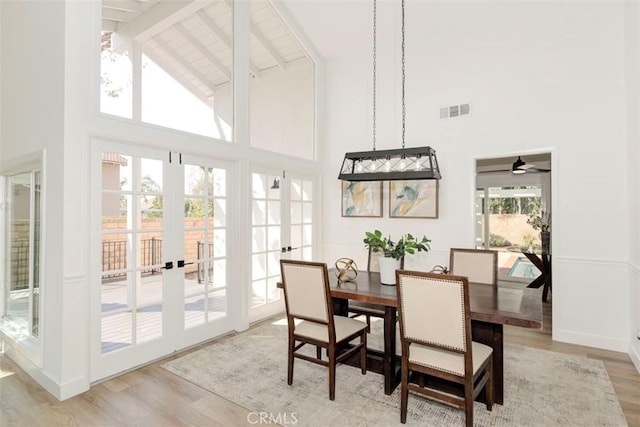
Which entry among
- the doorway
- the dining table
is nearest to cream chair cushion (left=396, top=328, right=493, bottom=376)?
the dining table

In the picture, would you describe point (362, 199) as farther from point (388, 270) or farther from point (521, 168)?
point (521, 168)

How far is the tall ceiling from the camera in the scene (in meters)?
3.15

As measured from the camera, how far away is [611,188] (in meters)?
3.58

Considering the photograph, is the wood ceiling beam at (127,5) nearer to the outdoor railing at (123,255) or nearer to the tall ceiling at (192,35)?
the tall ceiling at (192,35)

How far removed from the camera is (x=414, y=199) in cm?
483

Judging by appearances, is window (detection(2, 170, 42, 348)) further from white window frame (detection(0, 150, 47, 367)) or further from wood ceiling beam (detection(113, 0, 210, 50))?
wood ceiling beam (detection(113, 0, 210, 50))

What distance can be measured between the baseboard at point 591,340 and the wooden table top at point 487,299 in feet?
4.72

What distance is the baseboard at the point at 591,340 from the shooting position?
354 centimetres

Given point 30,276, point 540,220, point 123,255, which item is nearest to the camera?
point 123,255

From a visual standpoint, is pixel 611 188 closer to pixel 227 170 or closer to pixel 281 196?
pixel 281 196

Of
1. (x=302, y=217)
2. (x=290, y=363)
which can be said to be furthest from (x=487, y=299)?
(x=302, y=217)

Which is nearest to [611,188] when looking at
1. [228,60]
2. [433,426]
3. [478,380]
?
[478,380]

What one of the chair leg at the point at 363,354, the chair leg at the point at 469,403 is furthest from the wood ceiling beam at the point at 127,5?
the chair leg at the point at 469,403

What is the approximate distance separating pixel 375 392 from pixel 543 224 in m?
5.58
